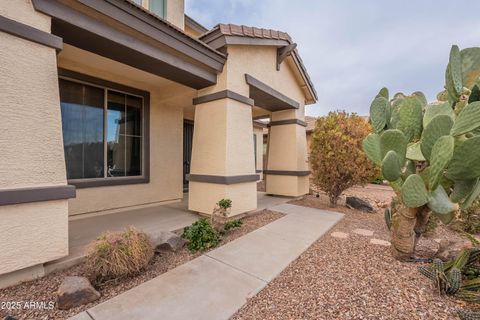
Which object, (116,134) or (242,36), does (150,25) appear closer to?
(242,36)

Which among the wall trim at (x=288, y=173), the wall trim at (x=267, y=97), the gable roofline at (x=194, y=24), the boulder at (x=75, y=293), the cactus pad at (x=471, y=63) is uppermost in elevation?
the gable roofline at (x=194, y=24)

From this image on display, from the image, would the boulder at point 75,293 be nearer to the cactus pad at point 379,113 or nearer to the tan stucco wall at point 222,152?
the tan stucco wall at point 222,152

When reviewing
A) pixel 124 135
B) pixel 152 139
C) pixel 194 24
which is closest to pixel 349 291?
pixel 152 139

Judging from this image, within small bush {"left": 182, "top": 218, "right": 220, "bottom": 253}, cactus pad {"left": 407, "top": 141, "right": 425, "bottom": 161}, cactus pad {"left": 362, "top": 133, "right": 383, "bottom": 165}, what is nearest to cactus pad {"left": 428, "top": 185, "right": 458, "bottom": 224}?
cactus pad {"left": 407, "top": 141, "right": 425, "bottom": 161}

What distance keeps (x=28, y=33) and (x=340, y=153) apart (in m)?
6.48

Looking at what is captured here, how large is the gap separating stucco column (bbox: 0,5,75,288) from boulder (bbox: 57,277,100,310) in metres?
0.63

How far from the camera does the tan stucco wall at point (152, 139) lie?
4731mm

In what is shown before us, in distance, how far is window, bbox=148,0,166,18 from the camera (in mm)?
5668

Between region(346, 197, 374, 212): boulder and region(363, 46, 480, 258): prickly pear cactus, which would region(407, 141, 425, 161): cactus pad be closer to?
region(363, 46, 480, 258): prickly pear cactus

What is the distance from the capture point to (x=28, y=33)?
8.44ft

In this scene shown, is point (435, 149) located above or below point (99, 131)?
below

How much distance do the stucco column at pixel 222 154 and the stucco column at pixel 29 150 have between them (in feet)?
8.87

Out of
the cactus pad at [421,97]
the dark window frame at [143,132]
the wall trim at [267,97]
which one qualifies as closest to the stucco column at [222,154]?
the wall trim at [267,97]

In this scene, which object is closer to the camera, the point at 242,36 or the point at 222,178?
the point at 222,178
